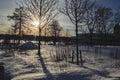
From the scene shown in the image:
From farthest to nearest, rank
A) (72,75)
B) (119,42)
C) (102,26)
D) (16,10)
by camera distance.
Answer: (119,42) < (102,26) < (16,10) < (72,75)

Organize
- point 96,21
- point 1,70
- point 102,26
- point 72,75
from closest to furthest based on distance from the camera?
point 1,70
point 72,75
point 96,21
point 102,26

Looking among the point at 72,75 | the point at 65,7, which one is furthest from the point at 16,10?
the point at 72,75

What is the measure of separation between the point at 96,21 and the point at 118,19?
10537 mm

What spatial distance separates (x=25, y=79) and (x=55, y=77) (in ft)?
4.31

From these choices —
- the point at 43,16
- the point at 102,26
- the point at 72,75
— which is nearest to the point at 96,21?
the point at 102,26

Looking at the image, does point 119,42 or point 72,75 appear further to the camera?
point 119,42

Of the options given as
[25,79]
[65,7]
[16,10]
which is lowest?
[25,79]

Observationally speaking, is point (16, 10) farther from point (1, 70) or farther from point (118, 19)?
point (1, 70)

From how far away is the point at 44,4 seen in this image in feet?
88.0

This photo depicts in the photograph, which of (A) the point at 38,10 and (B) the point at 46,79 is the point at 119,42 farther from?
(B) the point at 46,79

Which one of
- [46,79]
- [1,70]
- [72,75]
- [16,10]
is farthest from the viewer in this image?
[16,10]

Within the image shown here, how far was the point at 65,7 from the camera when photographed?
63.5 ft

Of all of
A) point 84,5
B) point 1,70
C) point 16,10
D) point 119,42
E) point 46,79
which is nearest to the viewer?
point 1,70

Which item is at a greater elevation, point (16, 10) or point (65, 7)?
point (16, 10)
